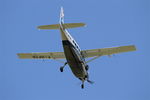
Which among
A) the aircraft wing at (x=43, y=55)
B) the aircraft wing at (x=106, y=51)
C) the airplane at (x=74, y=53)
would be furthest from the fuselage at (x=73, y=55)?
the aircraft wing at (x=43, y=55)

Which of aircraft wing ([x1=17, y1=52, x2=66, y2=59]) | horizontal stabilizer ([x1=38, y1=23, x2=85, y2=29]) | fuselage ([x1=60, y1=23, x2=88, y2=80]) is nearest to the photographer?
fuselage ([x1=60, y1=23, x2=88, y2=80])

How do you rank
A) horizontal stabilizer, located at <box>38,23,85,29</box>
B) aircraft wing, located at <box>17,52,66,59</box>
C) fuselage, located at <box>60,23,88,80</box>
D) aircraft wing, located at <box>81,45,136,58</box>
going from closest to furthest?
fuselage, located at <box>60,23,88,80</box>
horizontal stabilizer, located at <box>38,23,85,29</box>
aircraft wing, located at <box>81,45,136,58</box>
aircraft wing, located at <box>17,52,66,59</box>

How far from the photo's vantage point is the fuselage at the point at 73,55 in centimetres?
3388

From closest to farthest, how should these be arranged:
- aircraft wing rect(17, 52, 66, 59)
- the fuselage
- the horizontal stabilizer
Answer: the fuselage → the horizontal stabilizer → aircraft wing rect(17, 52, 66, 59)

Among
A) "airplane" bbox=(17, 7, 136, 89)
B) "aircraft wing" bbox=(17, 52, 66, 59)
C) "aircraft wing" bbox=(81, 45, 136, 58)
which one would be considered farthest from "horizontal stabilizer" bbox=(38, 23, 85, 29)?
"aircraft wing" bbox=(17, 52, 66, 59)

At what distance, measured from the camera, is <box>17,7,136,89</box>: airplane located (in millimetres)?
34062

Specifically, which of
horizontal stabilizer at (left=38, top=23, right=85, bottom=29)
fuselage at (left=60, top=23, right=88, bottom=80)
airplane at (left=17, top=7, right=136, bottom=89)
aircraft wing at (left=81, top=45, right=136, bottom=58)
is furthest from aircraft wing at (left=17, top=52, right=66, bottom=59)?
horizontal stabilizer at (left=38, top=23, right=85, bottom=29)

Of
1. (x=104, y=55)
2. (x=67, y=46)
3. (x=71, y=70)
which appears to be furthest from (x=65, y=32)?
(x=104, y=55)

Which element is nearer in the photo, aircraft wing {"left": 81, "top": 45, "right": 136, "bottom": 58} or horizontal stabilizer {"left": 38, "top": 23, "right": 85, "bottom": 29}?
horizontal stabilizer {"left": 38, "top": 23, "right": 85, "bottom": 29}

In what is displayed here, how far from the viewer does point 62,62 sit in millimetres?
38500

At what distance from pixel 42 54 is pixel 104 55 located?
251 inches

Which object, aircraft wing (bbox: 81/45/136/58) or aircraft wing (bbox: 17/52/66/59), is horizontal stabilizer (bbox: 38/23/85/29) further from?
aircraft wing (bbox: 17/52/66/59)

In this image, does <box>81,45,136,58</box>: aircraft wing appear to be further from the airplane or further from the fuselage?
the fuselage

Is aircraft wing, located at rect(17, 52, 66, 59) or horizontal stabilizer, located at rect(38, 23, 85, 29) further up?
horizontal stabilizer, located at rect(38, 23, 85, 29)
